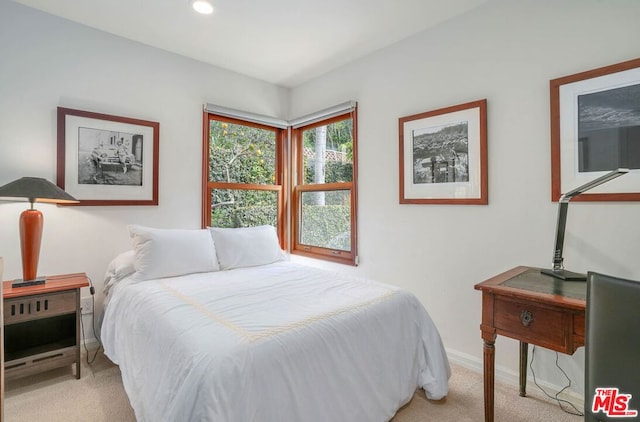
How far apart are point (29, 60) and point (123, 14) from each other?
0.75m

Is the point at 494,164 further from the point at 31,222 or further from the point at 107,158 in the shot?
the point at 31,222

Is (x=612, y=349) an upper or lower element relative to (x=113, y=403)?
upper

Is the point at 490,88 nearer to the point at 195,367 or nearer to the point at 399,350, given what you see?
the point at 399,350

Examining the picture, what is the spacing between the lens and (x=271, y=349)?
126 centimetres

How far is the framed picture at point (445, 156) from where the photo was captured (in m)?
2.24

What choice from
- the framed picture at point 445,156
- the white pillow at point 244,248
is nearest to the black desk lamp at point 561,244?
the framed picture at point 445,156

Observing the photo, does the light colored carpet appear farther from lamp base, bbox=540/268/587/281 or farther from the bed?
lamp base, bbox=540/268/587/281

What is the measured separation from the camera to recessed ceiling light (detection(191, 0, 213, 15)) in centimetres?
220

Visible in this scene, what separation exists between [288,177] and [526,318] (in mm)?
2851

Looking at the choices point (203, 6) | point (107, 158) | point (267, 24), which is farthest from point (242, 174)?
point (203, 6)

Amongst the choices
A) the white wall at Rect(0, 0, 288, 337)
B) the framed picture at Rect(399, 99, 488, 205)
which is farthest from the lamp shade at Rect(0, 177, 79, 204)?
→ the framed picture at Rect(399, 99, 488, 205)

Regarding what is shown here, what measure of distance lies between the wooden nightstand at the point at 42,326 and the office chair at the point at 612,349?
2698mm

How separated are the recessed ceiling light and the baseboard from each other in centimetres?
308

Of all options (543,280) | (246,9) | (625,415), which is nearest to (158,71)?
(246,9)
